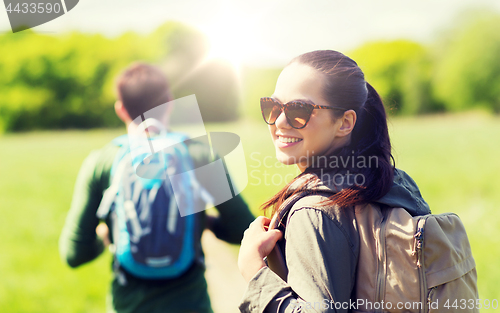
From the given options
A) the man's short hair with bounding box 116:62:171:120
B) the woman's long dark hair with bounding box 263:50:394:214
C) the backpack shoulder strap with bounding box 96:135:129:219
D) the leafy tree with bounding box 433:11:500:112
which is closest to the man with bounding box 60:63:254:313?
the backpack shoulder strap with bounding box 96:135:129:219

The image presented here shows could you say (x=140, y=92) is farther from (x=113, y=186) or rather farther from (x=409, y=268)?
(x=409, y=268)

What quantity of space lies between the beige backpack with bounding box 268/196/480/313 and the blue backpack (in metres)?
1.15

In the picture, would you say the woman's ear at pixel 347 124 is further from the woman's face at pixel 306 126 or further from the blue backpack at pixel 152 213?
the blue backpack at pixel 152 213

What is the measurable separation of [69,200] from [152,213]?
933 centimetres

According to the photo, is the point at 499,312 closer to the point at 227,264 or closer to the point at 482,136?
the point at 227,264

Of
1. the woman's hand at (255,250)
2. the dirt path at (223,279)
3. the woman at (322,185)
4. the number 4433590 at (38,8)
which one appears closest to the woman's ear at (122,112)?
the woman at (322,185)

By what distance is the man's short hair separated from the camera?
99.9 inches

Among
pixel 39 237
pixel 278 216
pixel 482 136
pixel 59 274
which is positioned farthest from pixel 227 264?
pixel 482 136

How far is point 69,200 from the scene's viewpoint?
33.9 feet

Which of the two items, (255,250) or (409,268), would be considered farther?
(255,250)

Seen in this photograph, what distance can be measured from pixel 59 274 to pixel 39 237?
2.35 meters

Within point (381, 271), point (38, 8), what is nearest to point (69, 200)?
point (38, 8)

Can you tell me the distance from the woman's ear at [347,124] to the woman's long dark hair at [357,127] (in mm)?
33

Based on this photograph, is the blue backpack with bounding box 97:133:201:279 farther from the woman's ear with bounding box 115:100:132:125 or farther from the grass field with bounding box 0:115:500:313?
the grass field with bounding box 0:115:500:313
